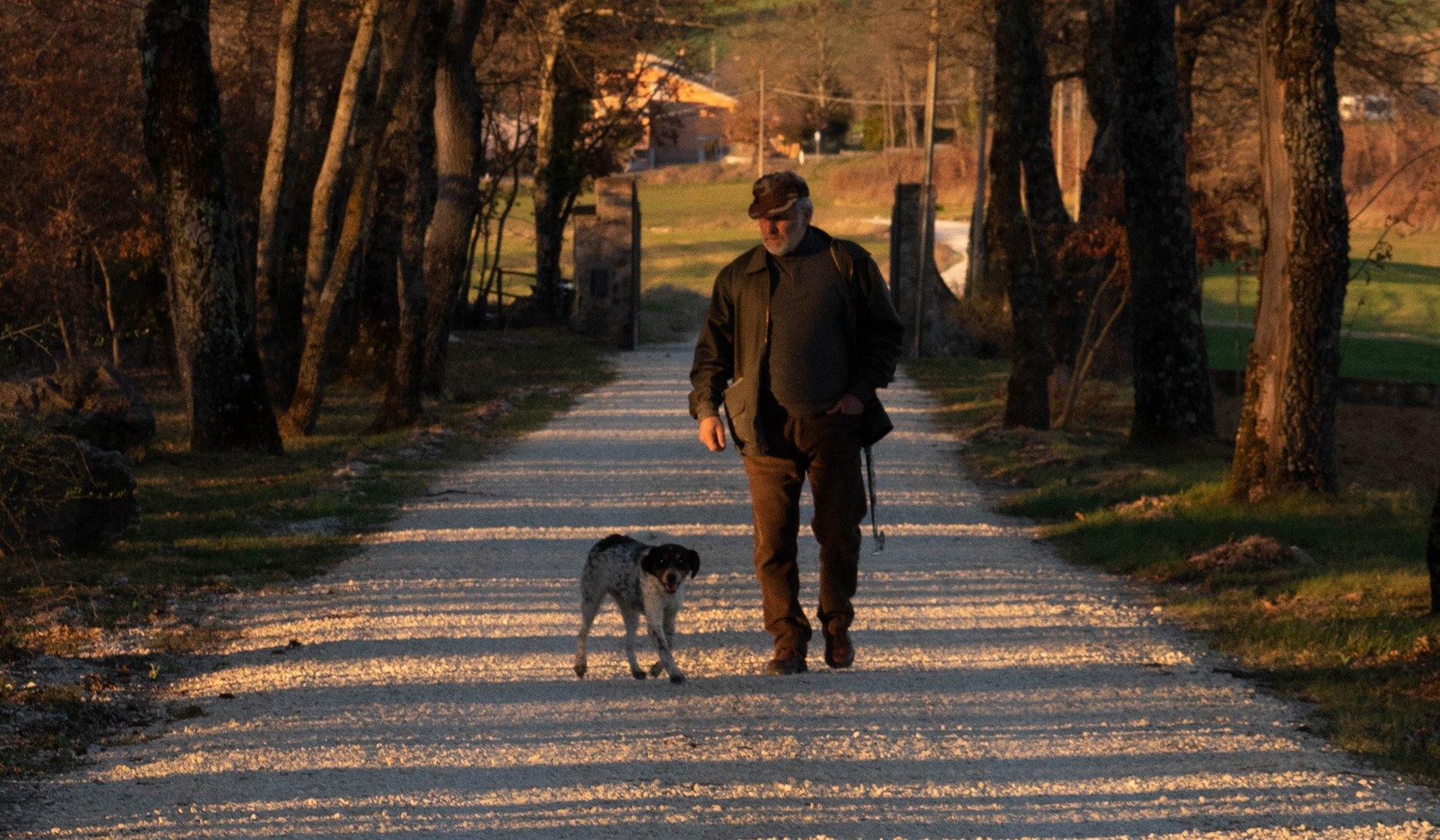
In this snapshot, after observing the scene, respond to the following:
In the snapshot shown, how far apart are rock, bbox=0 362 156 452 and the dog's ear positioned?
9018 mm

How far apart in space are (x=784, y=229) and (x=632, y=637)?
6.95ft

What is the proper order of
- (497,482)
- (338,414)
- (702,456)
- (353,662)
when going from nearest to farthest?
1. (353,662)
2. (497,482)
3. (702,456)
4. (338,414)

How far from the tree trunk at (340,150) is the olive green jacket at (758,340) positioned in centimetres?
Answer: 1215

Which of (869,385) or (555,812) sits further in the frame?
(869,385)

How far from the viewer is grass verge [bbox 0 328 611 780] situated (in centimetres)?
819

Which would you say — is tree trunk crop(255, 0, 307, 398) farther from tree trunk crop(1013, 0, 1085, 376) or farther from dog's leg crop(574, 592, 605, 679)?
dog's leg crop(574, 592, 605, 679)

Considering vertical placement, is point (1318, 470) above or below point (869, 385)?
below

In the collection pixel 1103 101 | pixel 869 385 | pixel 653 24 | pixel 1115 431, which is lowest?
pixel 1115 431

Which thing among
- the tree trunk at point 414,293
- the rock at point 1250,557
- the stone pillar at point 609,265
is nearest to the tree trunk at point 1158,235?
the rock at point 1250,557

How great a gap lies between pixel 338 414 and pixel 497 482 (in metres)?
7.60

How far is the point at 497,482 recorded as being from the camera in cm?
1675

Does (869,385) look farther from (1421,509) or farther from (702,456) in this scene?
(702,456)

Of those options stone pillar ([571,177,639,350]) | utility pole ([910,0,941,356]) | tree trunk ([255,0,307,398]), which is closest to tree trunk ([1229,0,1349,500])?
tree trunk ([255,0,307,398])

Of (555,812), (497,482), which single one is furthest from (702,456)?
(555,812)
